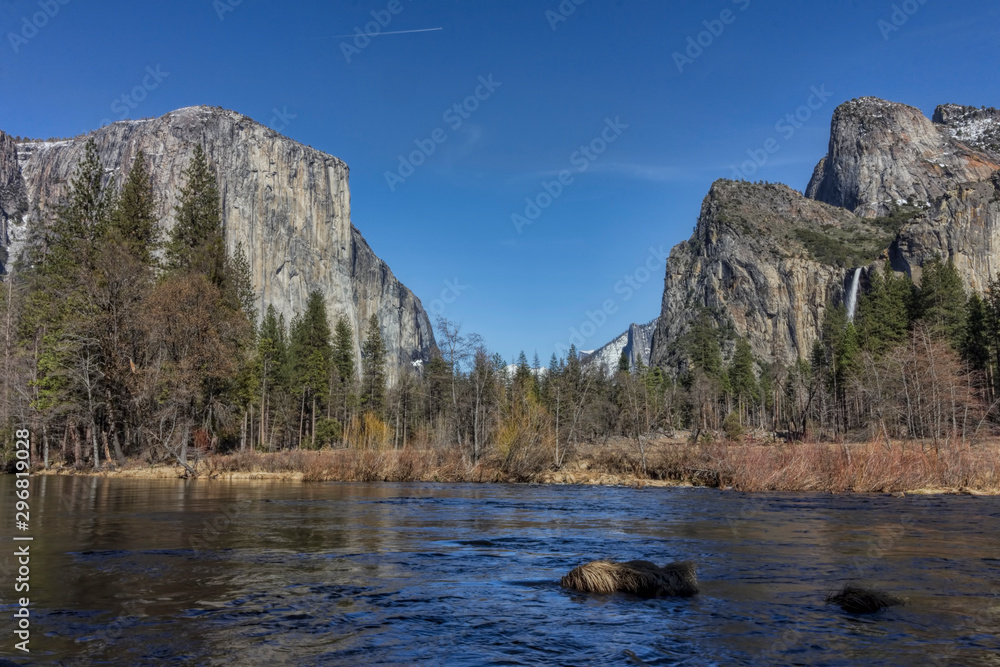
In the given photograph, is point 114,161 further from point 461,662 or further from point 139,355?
point 461,662

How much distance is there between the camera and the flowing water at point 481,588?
669cm

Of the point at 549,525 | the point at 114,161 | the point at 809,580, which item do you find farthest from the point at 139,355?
the point at 114,161

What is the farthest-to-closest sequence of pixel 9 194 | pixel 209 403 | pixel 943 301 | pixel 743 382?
1. pixel 9 194
2. pixel 743 382
3. pixel 943 301
4. pixel 209 403

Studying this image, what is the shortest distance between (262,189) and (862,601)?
181048mm

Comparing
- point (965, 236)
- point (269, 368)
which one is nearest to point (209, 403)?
point (269, 368)

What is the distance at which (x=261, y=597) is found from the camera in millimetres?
8797

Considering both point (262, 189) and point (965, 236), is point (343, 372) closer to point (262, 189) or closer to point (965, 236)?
point (262, 189)

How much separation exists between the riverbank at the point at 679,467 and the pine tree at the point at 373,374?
44557mm

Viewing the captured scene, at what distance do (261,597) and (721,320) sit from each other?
191478mm

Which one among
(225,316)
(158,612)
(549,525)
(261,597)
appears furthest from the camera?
(225,316)

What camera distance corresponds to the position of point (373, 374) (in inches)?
3393

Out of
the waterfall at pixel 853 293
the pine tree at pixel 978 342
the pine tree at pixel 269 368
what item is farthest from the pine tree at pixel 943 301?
the waterfall at pixel 853 293

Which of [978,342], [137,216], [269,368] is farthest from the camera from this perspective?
[269,368]

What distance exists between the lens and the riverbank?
1107 inches
